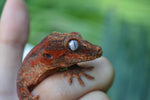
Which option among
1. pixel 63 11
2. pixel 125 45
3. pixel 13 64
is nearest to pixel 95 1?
pixel 63 11

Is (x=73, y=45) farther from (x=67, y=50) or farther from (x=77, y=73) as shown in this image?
(x=77, y=73)

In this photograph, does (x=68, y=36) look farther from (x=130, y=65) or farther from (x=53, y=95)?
(x=130, y=65)

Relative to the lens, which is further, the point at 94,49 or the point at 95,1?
the point at 95,1

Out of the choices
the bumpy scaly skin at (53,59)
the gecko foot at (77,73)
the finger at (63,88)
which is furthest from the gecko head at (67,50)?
the finger at (63,88)

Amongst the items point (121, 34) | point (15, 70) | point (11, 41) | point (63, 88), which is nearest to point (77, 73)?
point (63, 88)

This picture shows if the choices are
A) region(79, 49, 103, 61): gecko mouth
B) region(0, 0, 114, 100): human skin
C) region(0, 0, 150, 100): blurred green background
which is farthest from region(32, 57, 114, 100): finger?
region(0, 0, 150, 100): blurred green background

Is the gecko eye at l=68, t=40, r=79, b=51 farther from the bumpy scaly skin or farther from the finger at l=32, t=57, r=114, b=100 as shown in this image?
the finger at l=32, t=57, r=114, b=100

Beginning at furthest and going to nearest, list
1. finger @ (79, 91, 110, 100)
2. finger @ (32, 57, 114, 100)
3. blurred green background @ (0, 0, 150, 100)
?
blurred green background @ (0, 0, 150, 100), finger @ (32, 57, 114, 100), finger @ (79, 91, 110, 100)
